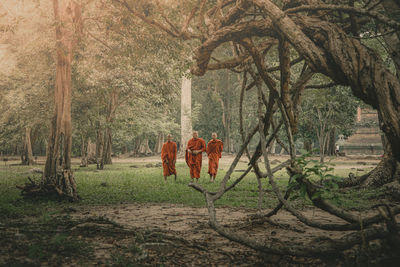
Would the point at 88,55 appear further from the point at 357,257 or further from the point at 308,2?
the point at 357,257

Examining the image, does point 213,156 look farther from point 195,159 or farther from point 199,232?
point 199,232

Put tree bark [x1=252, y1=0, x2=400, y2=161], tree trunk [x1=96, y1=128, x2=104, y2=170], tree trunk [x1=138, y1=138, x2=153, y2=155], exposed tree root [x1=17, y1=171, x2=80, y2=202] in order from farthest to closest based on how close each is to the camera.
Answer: tree trunk [x1=138, y1=138, x2=153, y2=155], tree trunk [x1=96, y1=128, x2=104, y2=170], exposed tree root [x1=17, y1=171, x2=80, y2=202], tree bark [x1=252, y1=0, x2=400, y2=161]

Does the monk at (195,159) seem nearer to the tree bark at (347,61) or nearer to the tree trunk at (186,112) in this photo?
the tree bark at (347,61)

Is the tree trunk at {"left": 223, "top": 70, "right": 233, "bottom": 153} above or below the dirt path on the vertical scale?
above

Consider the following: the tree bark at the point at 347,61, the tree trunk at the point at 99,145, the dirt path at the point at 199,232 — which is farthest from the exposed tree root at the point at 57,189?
the tree trunk at the point at 99,145

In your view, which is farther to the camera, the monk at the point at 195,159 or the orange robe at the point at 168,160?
the orange robe at the point at 168,160

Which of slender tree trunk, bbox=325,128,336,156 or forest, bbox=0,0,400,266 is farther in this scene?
slender tree trunk, bbox=325,128,336,156

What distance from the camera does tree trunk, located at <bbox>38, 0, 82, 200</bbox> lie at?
981 centimetres

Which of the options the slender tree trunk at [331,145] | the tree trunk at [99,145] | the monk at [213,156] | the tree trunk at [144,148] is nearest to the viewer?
the monk at [213,156]

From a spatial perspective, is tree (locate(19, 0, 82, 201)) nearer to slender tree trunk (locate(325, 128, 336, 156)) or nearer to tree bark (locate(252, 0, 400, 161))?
tree bark (locate(252, 0, 400, 161))

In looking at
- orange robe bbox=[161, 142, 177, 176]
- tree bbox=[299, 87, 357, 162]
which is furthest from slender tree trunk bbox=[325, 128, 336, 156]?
orange robe bbox=[161, 142, 177, 176]

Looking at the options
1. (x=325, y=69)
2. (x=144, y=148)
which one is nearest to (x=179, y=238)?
(x=325, y=69)

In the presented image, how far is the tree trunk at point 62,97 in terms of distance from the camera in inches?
386

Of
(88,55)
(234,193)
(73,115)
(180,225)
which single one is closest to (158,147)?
(73,115)
